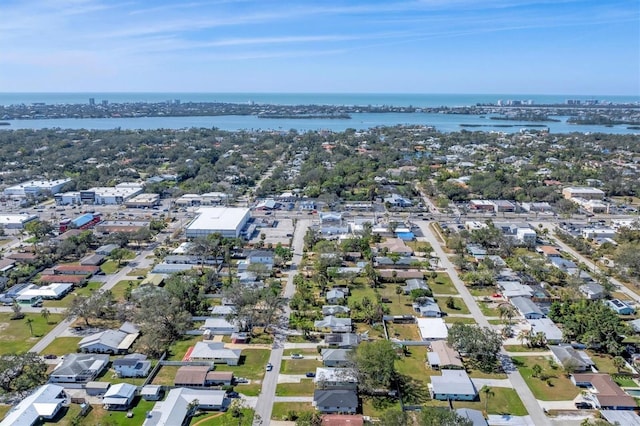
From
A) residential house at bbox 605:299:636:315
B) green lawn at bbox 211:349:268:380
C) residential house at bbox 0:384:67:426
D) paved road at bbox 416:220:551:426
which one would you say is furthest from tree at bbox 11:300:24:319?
residential house at bbox 605:299:636:315

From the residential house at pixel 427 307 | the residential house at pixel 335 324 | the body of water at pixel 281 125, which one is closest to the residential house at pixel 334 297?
the residential house at pixel 335 324

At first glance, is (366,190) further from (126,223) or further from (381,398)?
(381,398)

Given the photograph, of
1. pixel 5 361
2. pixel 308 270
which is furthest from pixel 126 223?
pixel 5 361

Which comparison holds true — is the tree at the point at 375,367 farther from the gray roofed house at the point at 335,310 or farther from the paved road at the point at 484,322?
the gray roofed house at the point at 335,310

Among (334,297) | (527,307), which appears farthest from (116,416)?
(527,307)

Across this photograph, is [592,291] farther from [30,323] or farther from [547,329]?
[30,323]

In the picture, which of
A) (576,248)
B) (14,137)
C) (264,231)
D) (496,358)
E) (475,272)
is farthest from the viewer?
(14,137)

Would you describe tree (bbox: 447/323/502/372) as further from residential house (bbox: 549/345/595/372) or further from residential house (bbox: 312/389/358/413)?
residential house (bbox: 312/389/358/413)
